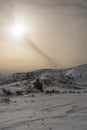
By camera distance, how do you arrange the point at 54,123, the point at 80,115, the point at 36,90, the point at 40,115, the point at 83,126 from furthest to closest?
1. the point at 36,90
2. the point at 40,115
3. the point at 80,115
4. the point at 54,123
5. the point at 83,126

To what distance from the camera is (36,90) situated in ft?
68.9

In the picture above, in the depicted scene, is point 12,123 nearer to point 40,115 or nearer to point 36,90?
point 40,115

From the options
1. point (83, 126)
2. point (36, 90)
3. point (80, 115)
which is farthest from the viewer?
point (36, 90)

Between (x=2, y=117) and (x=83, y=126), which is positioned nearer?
(x=83, y=126)

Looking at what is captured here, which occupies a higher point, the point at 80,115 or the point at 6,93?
the point at 6,93

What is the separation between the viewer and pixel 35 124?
768 cm

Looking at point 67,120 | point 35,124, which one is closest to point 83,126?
point 67,120

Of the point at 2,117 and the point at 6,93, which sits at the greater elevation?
the point at 6,93

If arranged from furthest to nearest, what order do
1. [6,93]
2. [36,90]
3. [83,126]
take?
1. [36,90]
2. [6,93]
3. [83,126]

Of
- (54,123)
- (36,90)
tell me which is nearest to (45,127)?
(54,123)

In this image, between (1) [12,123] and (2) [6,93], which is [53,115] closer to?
(1) [12,123]

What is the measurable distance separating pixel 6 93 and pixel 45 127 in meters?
11.9

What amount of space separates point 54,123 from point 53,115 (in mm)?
1344

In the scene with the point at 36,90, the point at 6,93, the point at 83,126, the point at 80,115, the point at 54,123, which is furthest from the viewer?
the point at 36,90
